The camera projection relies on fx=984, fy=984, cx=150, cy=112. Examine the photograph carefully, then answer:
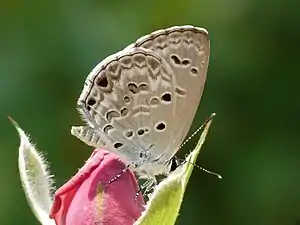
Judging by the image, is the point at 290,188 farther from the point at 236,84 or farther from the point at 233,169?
the point at 236,84

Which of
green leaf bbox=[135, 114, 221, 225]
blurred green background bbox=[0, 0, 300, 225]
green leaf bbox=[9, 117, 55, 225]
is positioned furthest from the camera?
blurred green background bbox=[0, 0, 300, 225]

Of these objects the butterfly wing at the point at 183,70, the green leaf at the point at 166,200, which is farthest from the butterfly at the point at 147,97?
the green leaf at the point at 166,200

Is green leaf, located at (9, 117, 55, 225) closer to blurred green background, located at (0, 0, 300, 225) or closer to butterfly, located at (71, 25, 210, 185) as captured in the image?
butterfly, located at (71, 25, 210, 185)

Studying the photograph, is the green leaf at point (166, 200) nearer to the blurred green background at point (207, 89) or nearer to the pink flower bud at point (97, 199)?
the pink flower bud at point (97, 199)

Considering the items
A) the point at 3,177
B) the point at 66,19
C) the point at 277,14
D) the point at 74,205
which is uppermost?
Answer: the point at 277,14

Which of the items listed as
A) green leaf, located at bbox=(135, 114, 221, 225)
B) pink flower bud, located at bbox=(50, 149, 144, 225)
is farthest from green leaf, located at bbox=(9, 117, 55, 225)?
green leaf, located at bbox=(135, 114, 221, 225)

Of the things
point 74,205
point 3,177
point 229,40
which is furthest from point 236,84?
point 74,205

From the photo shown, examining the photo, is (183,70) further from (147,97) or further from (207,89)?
(207,89)
